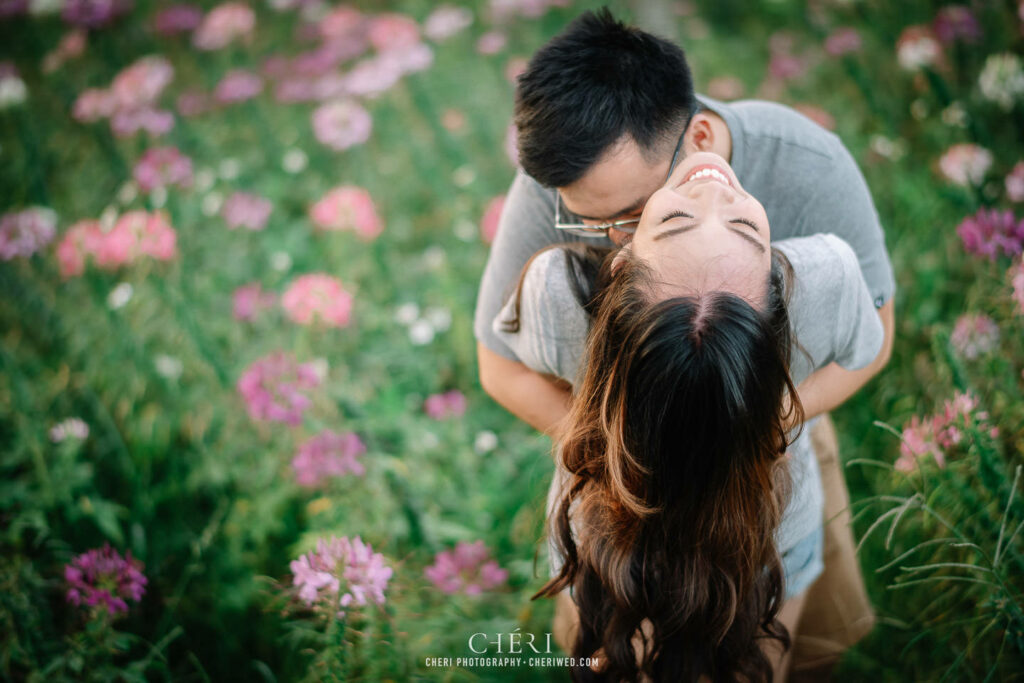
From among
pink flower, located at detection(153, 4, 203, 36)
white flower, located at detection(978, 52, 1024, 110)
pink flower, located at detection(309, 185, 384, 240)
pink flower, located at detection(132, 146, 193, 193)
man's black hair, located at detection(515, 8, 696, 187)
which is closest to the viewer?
man's black hair, located at detection(515, 8, 696, 187)

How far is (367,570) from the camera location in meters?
1.11

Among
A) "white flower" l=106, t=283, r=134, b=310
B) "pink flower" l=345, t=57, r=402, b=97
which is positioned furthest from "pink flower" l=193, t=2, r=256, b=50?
"white flower" l=106, t=283, r=134, b=310

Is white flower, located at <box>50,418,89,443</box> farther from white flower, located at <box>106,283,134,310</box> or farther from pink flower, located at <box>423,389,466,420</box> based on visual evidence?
pink flower, located at <box>423,389,466,420</box>

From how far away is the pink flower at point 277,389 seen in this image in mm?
1537

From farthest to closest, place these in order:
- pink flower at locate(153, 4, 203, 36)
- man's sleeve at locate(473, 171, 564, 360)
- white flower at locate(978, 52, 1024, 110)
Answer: pink flower at locate(153, 4, 203, 36), white flower at locate(978, 52, 1024, 110), man's sleeve at locate(473, 171, 564, 360)

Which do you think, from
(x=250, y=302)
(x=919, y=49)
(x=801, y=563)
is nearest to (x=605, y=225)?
(x=801, y=563)

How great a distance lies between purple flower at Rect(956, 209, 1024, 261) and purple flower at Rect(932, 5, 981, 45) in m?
1.24

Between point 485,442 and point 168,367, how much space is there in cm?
118

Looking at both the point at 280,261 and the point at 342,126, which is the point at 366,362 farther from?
the point at 342,126

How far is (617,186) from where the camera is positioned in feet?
3.35

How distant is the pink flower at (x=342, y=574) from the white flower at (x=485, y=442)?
709 mm

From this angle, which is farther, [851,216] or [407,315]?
[407,315]

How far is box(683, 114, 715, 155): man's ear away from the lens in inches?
42.7

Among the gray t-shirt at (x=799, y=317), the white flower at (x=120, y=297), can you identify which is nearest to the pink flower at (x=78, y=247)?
the white flower at (x=120, y=297)
